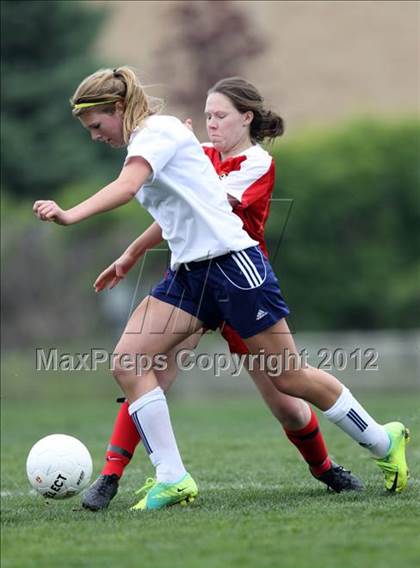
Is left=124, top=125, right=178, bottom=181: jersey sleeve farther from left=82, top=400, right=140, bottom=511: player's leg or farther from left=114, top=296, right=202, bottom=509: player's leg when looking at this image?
left=82, top=400, right=140, bottom=511: player's leg

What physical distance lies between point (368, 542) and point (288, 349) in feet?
4.14

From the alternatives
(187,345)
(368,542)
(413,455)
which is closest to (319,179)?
(413,455)

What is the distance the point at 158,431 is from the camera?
5.21 meters

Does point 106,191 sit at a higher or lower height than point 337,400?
higher

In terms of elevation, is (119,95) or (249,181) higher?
(119,95)

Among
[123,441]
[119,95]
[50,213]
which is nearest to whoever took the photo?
[50,213]

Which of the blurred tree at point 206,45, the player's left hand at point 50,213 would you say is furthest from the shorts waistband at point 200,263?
the blurred tree at point 206,45

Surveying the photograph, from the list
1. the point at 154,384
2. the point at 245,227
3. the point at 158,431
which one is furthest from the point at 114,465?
the point at 245,227

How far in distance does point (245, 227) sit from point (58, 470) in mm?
1470

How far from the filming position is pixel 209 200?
514 centimetres

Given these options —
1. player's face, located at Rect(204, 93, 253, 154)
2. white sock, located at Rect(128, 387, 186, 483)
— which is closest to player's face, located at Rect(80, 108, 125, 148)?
player's face, located at Rect(204, 93, 253, 154)

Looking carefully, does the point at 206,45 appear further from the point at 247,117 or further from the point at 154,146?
the point at 154,146

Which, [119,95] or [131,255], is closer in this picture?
[119,95]

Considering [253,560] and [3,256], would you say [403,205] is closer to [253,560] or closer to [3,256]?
[3,256]
